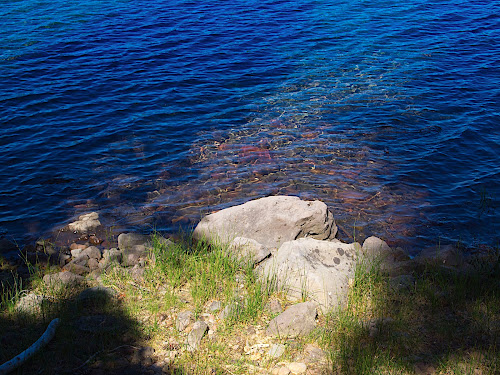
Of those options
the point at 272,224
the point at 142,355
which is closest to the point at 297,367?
the point at 142,355

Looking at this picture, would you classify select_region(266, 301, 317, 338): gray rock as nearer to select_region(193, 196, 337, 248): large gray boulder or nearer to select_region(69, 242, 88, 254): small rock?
select_region(193, 196, 337, 248): large gray boulder

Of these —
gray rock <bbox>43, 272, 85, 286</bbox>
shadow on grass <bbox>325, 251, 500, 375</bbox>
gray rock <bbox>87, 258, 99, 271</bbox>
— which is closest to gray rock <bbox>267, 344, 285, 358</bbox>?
shadow on grass <bbox>325, 251, 500, 375</bbox>

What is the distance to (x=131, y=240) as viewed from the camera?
6.99 meters

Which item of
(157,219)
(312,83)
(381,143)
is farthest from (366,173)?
(312,83)

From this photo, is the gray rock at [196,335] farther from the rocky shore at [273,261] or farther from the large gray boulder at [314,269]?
the large gray boulder at [314,269]

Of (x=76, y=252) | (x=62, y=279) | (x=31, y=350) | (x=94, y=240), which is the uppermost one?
(x=31, y=350)

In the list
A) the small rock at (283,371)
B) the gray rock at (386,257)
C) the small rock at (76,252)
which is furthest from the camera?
the small rock at (76,252)

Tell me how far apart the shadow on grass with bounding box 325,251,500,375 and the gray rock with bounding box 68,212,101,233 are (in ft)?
15.5

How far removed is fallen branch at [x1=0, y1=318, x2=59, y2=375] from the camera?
387 centimetres

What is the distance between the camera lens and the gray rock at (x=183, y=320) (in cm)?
468

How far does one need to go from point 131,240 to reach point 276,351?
342cm

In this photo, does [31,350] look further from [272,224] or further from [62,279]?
[272,224]

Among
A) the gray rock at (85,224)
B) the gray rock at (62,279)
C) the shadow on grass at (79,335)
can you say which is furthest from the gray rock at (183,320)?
the gray rock at (85,224)

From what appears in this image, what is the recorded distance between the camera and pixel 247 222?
6816mm
